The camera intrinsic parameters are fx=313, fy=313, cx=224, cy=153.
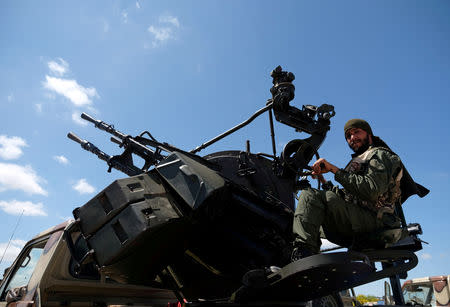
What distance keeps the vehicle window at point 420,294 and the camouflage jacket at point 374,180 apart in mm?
6964

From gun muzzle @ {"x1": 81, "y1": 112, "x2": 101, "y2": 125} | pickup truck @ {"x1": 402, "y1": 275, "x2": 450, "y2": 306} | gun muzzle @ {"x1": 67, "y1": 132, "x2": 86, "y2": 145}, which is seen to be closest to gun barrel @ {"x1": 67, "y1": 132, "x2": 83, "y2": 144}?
gun muzzle @ {"x1": 67, "y1": 132, "x2": 86, "y2": 145}

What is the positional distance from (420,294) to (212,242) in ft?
24.8

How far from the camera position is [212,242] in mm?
2854

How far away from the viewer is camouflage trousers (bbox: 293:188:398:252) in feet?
6.90

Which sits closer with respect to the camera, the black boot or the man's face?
the black boot

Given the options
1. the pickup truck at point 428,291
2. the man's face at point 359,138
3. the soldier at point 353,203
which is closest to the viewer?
the soldier at point 353,203

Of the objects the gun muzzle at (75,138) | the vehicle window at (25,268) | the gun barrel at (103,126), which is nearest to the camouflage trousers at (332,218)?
the vehicle window at (25,268)

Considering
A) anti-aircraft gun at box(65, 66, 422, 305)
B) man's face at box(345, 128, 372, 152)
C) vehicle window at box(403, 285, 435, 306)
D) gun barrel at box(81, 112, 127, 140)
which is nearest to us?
anti-aircraft gun at box(65, 66, 422, 305)

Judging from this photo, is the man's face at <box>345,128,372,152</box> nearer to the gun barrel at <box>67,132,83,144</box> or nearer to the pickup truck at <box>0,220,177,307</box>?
the pickup truck at <box>0,220,177,307</box>

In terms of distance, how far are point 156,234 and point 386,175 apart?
167 cm

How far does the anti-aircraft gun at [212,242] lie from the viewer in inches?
75.6

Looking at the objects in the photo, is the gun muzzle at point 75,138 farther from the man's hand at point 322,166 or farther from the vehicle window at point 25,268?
the man's hand at point 322,166

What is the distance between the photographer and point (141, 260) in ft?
7.87

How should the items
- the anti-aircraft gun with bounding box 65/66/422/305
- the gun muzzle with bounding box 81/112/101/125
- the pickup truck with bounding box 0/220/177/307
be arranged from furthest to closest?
1. the gun muzzle with bounding box 81/112/101/125
2. the pickup truck with bounding box 0/220/177/307
3. the anti-aircraft gun with bounding box 65/66/422/305
